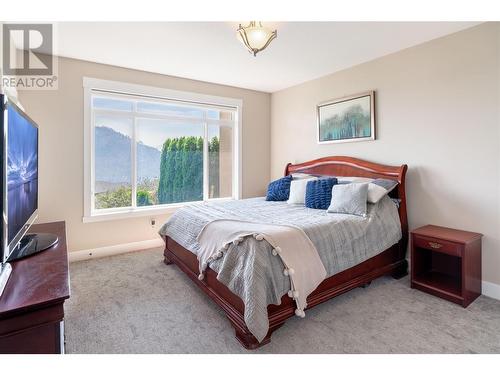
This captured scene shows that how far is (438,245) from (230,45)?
9.27ft

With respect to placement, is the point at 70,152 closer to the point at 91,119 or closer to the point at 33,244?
the point at 91,119

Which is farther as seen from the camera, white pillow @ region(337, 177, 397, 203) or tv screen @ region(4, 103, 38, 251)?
white pillow @ region(337, 177, 397, 203)

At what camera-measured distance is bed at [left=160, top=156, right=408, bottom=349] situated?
181 cm

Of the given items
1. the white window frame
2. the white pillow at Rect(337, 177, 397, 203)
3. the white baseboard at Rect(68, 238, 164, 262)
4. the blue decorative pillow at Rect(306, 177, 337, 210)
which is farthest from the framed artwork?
the white baseboard at Rect(68, 238, 164, 262)

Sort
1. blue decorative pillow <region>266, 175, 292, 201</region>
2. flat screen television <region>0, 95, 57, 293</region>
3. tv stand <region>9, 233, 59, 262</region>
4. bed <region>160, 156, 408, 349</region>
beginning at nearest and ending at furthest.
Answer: flat screen television <region>0, 95, 57, 293</region>
tv stand <region>9, 233, 59, 262</region>
bed <region>160, 156, 408, 349</region>
blue decorative pillow <region>266, 175, 292, 201</region>

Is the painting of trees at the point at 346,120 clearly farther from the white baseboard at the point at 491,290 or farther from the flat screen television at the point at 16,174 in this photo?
the flat screen television at the point at 16,174

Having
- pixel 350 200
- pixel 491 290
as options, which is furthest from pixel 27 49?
pixel 491 290

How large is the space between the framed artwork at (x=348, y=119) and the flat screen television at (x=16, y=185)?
3.31 m

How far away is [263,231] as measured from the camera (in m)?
2.04

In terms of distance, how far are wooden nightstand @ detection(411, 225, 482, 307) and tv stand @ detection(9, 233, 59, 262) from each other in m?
2.97

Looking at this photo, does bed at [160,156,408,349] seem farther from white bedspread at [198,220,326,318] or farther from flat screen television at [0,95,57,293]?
flat screen television at [0,95,57,293]
